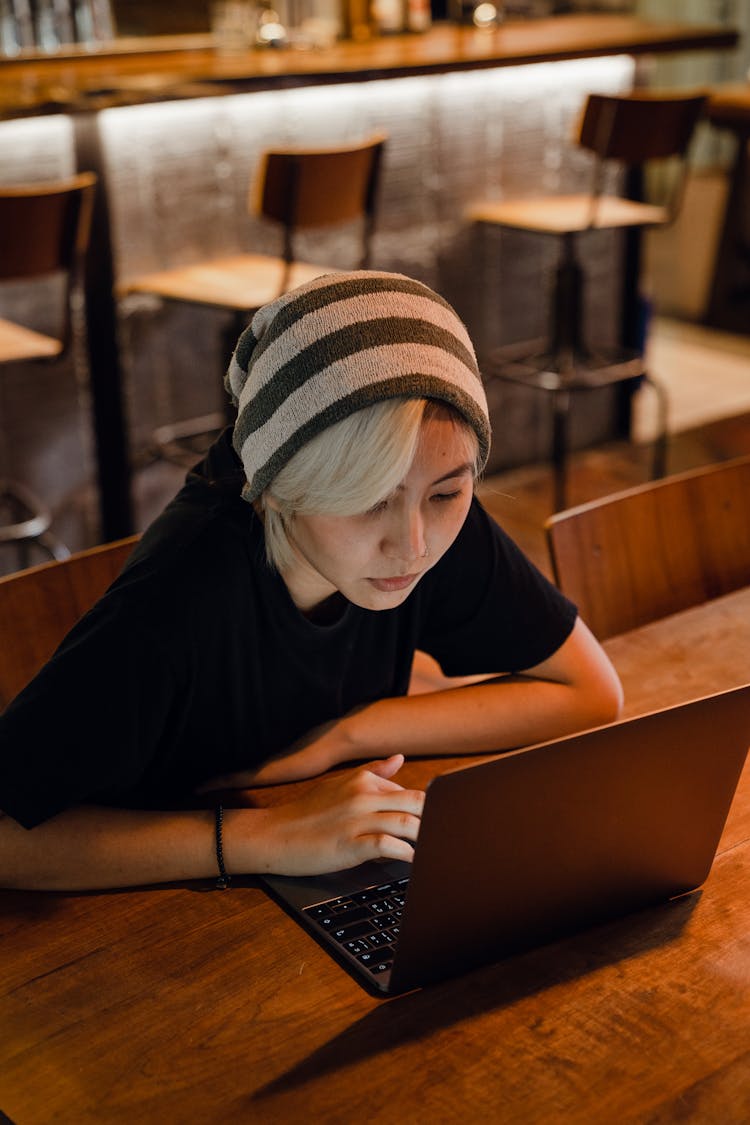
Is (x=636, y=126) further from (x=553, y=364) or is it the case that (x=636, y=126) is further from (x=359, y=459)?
(x=359, y=459)

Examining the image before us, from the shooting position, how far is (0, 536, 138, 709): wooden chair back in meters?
1.53

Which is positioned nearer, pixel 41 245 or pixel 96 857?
pixel 96 857

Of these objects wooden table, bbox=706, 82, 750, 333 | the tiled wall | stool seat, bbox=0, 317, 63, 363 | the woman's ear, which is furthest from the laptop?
wooden table, bbox=706, 82, 750, 333

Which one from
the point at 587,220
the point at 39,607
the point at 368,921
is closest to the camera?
the point at 368,921

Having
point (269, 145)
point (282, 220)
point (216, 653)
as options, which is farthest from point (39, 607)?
point (269, 145)

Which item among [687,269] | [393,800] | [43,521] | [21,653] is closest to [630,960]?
[393,800]

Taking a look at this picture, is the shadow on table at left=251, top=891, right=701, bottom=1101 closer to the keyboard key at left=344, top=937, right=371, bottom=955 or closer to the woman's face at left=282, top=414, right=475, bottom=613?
the keyboard key at left=344, top=937, right=371, bottom=955

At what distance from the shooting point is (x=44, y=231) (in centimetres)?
276

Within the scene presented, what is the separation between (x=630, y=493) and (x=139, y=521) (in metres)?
2.05

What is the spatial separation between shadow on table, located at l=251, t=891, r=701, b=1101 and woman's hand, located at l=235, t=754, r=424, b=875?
5.4 inches

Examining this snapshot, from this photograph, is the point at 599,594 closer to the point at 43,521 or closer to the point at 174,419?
the point at 43,521

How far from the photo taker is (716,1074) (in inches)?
36.6

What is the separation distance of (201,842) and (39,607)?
0.47 meters

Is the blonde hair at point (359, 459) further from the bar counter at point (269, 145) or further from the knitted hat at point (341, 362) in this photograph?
the bar counter at point (269, 145)
